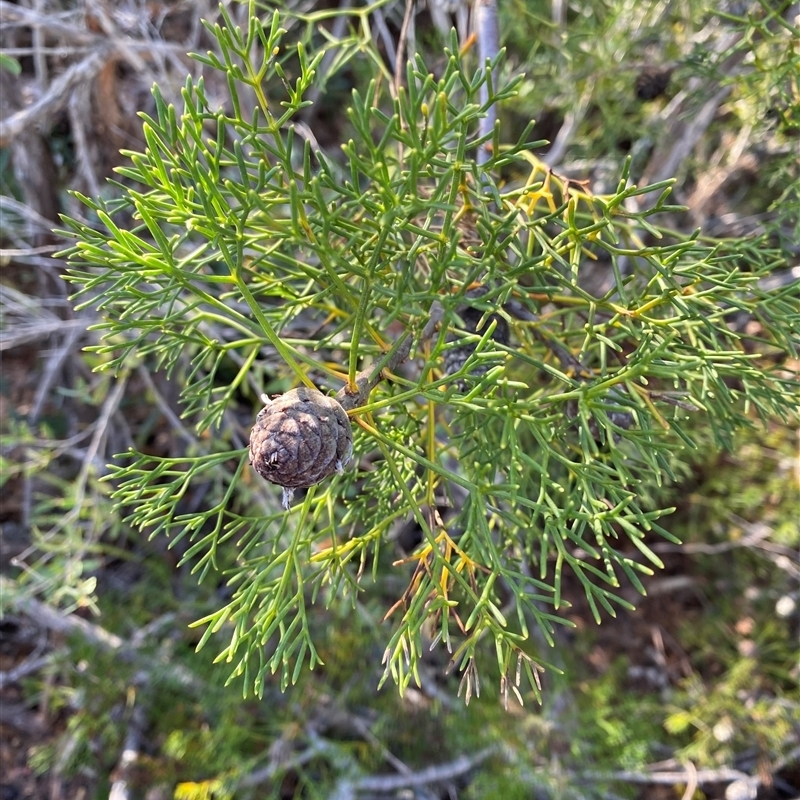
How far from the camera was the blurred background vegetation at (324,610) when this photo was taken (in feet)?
5.08

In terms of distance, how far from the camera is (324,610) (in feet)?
5.70

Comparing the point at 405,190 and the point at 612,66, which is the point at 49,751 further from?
the point at 612,66

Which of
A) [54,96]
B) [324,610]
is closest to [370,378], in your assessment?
[54,96]

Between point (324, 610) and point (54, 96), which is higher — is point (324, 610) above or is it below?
below

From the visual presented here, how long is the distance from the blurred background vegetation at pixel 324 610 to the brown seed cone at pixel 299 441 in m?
0.90

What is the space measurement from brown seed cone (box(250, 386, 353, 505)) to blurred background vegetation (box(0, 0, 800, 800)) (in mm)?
903

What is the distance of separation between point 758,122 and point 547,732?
5.24 ft

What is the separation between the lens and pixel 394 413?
2.75 ft

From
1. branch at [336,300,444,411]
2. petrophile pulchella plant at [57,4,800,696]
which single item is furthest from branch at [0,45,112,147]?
branch at [336,300,444,411]

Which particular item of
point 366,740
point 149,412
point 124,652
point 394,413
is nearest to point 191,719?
point 124,652

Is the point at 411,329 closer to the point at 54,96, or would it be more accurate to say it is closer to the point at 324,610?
the point at 54,96

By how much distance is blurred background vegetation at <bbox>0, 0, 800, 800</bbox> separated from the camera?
5.08 ft

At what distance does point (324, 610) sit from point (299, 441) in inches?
50.6

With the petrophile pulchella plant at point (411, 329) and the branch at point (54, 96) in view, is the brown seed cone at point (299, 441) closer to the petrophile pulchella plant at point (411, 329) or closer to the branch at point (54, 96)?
the petrophile pulchella plant at point (411, 329)
